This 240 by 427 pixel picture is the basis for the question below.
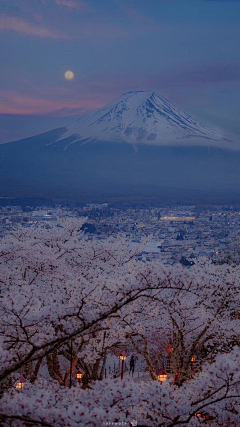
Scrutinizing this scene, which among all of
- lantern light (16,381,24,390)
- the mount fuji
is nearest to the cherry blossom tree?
lantern light (16,381,24,390)

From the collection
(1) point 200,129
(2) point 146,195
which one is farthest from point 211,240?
(1) point 200,129

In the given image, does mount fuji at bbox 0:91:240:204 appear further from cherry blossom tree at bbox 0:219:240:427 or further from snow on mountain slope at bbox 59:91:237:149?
cherry blossom tree at bbox 0:219:240:427

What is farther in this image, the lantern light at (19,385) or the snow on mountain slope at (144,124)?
the snow on mountain slope at (144,124)

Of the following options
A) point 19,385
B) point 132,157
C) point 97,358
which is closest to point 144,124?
point 132,157

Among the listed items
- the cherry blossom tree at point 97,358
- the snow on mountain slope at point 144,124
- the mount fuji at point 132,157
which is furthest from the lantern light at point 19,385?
the snow on mountain slope at point 144,124

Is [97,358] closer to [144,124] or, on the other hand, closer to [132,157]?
[132,157]

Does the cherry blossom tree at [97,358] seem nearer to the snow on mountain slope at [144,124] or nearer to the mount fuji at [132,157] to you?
the mount fuji at [132,157]

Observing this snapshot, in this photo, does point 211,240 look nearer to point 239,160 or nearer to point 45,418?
point 45,418

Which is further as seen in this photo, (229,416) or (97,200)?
(97,200)
